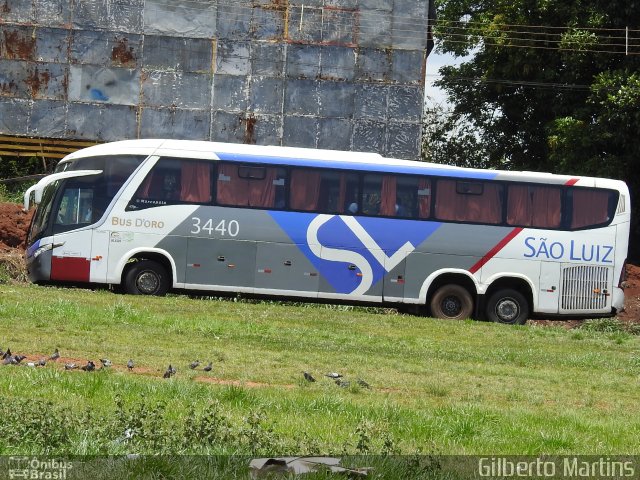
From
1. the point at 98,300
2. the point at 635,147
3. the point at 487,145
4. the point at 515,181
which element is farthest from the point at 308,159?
the point at 487,145

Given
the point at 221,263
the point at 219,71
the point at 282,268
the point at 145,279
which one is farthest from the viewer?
the point at 219,71

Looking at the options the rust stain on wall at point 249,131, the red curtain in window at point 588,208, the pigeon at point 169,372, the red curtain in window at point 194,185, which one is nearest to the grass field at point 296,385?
the pigeon at point 169,372

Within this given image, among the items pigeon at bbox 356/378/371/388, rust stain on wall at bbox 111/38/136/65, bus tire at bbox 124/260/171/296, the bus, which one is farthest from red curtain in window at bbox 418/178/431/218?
rust stain on wall at bbox 111/38/136/65

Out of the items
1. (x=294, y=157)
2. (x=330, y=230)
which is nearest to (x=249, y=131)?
(x=294, y=157)

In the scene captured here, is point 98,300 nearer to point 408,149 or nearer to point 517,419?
point 517,419

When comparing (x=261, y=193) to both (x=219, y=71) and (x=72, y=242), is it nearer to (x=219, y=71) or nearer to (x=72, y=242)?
(x=72, y=242)

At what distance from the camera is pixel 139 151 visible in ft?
87.1

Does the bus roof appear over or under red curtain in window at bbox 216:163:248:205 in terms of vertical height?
over

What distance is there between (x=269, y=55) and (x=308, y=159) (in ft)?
56.3

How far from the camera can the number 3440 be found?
26531mm

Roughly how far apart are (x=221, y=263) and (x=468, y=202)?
5552 mm

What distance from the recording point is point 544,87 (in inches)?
1802

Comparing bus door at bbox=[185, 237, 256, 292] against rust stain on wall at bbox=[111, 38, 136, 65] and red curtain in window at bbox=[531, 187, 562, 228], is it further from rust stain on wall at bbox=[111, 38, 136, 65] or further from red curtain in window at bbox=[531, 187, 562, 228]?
rust stain on wall at bbox=[111, 38, 136, 65]

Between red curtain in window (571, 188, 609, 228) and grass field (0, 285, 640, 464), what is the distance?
428 cm
